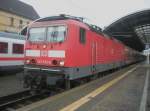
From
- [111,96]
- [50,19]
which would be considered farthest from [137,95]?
[50,19]

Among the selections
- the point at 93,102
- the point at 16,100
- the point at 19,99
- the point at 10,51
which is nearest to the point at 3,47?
the point at 10,51

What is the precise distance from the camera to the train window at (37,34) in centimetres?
1097

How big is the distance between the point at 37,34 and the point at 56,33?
1011 mm

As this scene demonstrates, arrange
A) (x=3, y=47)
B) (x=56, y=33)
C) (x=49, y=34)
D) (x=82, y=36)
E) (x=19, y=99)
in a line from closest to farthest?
(x=19, y=99) → (x=56, y=33) → (x=49, y=34) → (x=82, y=36) → (x=3, y=47)

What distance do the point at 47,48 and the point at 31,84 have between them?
1.67 m

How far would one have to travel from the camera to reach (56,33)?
10.6m

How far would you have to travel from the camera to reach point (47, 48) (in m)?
10.7

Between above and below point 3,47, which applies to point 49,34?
above

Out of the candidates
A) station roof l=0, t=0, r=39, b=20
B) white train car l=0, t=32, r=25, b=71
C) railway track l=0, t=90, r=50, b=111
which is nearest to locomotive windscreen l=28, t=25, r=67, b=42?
railway track l=0, t=90, r=50, b=111

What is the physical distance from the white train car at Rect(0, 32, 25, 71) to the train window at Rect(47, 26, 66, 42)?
7113mm

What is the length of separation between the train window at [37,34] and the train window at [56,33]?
0.31 m

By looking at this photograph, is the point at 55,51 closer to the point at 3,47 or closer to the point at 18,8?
the point at 3,47

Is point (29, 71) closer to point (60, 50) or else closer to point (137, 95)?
point (60, 50)

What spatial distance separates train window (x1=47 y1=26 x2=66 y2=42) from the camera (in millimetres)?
10445
